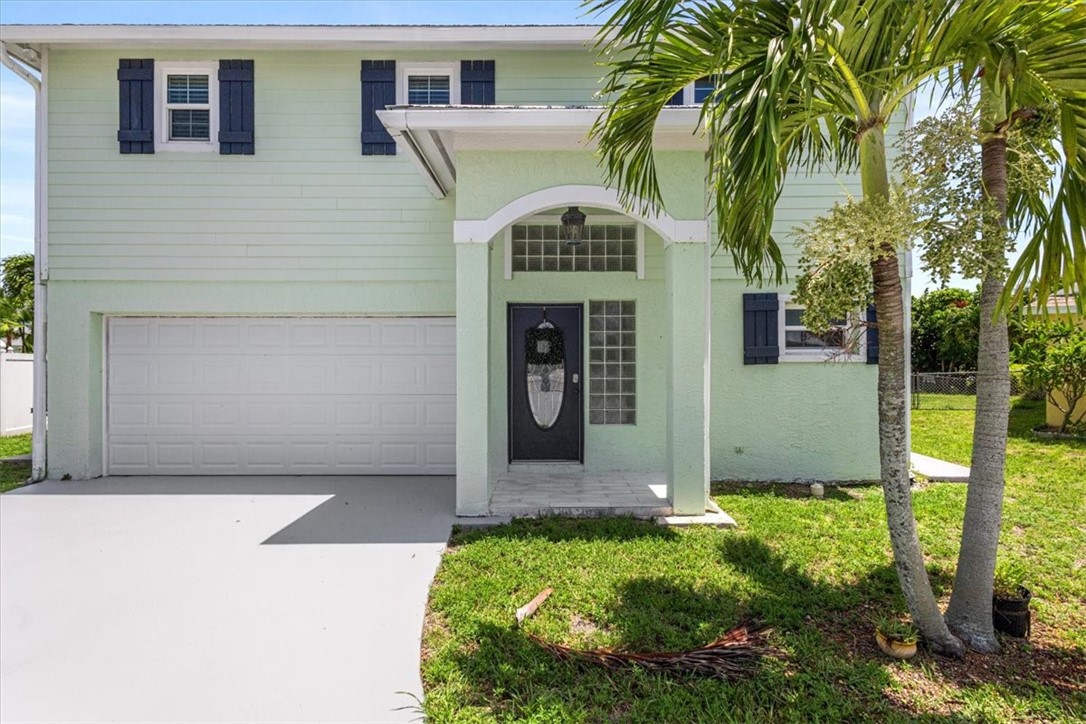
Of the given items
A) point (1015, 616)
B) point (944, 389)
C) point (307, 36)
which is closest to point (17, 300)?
point (307, 36)

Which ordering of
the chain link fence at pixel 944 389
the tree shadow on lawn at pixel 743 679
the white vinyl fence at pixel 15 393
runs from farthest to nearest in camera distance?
the chain link fence at pixel 944 389
the white vinyl fence at pixel 15 393
the tree shadow on lawn at pixel 743 679

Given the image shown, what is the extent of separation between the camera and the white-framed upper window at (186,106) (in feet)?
24.6

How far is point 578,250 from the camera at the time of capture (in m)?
7.64

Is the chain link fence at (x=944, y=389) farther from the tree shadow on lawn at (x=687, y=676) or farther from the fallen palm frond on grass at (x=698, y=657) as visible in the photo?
the fallen palm frond on grass at (x=698, y=657)

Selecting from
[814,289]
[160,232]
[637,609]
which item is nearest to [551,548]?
[637,609]

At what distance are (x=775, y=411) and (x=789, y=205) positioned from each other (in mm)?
2578

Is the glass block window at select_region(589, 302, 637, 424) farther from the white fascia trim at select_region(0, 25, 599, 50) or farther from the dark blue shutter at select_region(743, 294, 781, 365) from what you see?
the white fascia trim at select_region(0, 25, 599, 50)

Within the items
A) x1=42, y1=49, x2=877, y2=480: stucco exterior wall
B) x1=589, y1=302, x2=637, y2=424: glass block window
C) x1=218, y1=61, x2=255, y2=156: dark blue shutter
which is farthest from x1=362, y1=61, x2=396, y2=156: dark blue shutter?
x1=589, y1=302, x2=637, y2=424: glass block window

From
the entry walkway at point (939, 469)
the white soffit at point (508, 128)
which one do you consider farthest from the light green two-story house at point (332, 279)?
Result: the white soffit at point (508, 128)

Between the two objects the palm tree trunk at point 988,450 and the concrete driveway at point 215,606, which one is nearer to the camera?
the concrete driveway at point 215,606

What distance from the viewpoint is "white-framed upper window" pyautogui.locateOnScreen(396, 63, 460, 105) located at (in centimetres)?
762

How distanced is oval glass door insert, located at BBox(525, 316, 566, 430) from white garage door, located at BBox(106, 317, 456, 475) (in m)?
1.06

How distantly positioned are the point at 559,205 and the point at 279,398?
4705 millimetres

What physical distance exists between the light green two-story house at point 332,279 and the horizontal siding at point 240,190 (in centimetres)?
3
